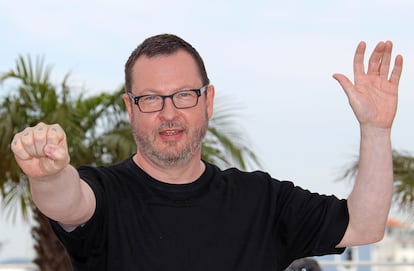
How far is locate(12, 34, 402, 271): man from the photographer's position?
2113 mm

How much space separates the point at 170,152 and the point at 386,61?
0.63m

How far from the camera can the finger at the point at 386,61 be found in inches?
87.5

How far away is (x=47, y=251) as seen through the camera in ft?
25.1

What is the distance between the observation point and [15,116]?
7.52m

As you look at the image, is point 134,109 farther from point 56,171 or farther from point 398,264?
point 398,264

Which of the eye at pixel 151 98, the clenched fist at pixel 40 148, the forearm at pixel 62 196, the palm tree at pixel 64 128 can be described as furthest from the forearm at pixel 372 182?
the palm tree at pixel 64 128

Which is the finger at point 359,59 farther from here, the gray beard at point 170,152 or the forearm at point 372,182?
the gray beard at point 170,152

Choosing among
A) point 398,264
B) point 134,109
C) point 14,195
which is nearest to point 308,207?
point 134,109

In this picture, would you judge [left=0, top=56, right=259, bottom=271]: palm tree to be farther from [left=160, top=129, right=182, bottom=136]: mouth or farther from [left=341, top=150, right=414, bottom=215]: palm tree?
[left=160, top=129, right=182, bottom=136]: mouth

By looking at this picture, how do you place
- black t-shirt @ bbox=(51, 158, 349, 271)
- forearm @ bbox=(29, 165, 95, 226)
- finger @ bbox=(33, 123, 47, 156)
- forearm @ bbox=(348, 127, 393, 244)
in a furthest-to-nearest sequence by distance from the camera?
1. forearm @ bbox=(348, 127, 393, 244)
2. black t-shirt @ bbox=(51, 158, 349, 271)
3. forearm @ bbox=(29, 165, 95, 226)
4. finger @ bbox=(33, 123, 47, 156)

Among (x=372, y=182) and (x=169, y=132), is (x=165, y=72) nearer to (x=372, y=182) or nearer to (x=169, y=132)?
(x=169, y=132)

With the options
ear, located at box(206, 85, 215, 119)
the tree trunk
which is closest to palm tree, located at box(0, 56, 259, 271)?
the tree trunk

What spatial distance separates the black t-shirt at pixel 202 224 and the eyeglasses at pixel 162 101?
18cm

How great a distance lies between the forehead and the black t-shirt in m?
0.23
